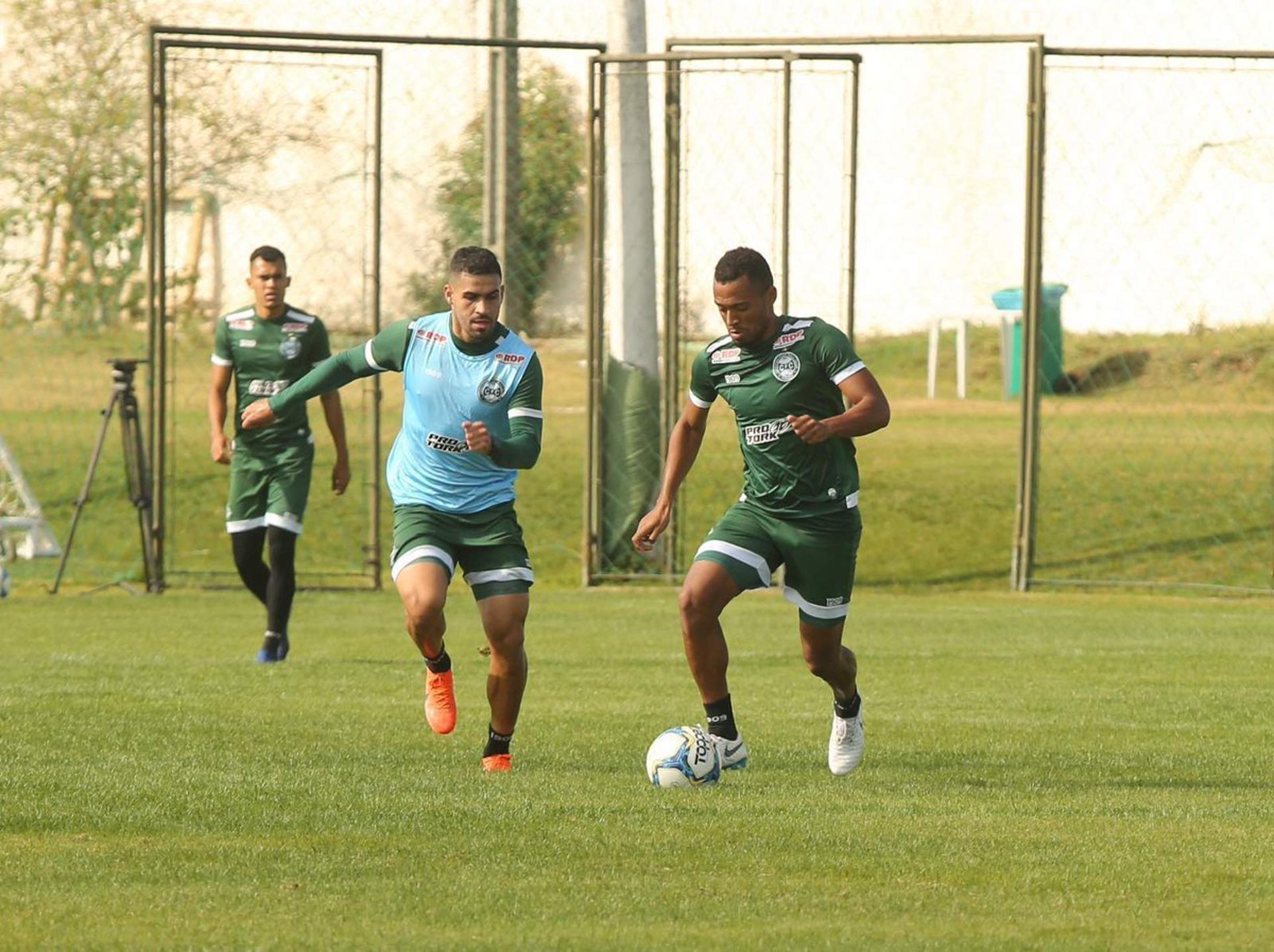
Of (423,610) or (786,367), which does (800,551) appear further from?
(423,610)

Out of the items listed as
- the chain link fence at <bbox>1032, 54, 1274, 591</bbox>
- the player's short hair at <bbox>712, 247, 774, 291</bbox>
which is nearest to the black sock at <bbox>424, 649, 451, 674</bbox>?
the player's short hair at <bbox>712, 247, 774, 291</bbox>

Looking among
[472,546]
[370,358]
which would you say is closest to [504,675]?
[472,546]

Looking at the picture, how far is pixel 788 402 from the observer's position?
8.13 m

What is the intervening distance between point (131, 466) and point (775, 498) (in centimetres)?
863

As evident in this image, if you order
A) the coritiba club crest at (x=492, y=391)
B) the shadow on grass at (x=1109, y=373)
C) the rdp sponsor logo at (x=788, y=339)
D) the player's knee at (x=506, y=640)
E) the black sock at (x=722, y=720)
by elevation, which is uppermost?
the rdp sponsor logo at (x=788, y=339)

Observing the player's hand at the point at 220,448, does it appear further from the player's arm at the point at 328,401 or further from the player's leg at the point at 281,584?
the player's arm at the point at 328,401

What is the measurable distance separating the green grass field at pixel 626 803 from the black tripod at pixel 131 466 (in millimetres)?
2451

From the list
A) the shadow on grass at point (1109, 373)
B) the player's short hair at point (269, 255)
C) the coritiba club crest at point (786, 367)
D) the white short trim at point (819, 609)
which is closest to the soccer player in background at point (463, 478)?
the coritiba club crest at point (786, 367)

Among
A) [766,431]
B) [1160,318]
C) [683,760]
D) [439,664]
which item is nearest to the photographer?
[683,760]

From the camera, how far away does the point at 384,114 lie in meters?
21.7

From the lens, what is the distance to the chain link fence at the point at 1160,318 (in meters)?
17.3

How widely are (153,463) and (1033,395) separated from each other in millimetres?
6399

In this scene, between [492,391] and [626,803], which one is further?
[492,391]

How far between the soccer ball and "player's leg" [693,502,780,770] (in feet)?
0.79
